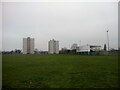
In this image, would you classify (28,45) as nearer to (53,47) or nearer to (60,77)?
(53,47)

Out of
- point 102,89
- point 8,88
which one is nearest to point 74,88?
point 102,89

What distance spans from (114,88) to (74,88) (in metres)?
1.14

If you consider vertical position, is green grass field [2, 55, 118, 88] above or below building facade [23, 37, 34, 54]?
below

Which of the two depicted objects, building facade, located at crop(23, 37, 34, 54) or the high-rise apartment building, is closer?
building facade, located at crop(23, 37, 34, 54)

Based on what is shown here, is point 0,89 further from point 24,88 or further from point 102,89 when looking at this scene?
point 102,89

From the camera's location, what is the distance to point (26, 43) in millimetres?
83875

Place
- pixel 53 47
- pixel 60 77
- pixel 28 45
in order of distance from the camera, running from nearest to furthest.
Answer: pixel 60 77, pixel 28 45, pixel 53 47

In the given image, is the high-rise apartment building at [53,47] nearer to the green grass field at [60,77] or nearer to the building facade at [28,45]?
the building facade at [28,45]

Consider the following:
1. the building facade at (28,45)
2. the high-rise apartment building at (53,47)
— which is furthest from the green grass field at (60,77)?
the high-rise apartment building at (53,47)

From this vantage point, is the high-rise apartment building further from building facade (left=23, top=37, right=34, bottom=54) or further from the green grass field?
the green grass field

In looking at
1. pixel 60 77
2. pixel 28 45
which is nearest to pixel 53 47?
pixel 28 45

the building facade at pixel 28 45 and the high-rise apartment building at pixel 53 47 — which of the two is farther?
the high-rise apartment building at pixel 53 47

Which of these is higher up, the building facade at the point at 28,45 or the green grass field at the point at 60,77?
the building facade at the point at 28,45

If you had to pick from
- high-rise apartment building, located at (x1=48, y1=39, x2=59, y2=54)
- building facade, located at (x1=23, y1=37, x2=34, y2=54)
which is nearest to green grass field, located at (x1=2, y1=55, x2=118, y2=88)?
building facade, located at (x1=23, y1=37, x2=34, y2=54)
